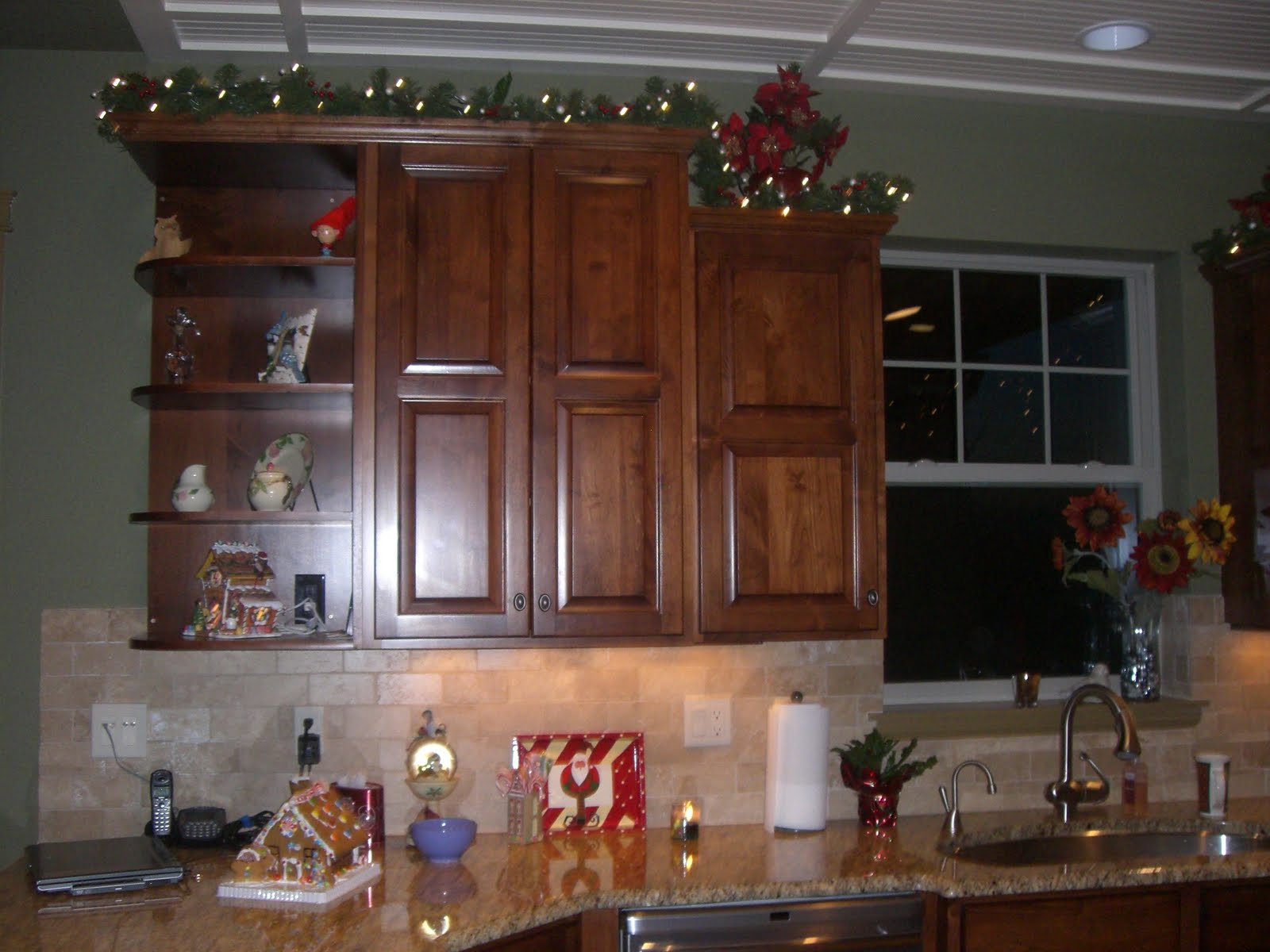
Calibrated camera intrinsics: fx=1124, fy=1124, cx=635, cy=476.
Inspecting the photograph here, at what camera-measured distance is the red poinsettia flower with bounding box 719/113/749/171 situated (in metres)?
2.67

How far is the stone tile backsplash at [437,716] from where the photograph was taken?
263 centimetres

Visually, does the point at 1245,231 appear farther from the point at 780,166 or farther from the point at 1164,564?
the point at 780,166

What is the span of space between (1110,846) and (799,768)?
2.85 ft

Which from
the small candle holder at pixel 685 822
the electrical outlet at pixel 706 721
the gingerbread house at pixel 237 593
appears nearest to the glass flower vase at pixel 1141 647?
the electrical outlet at pixel 706 721

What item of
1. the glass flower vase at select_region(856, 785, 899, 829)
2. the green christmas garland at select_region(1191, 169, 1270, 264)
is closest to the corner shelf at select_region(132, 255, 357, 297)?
the glass flower vase at select_region(856, 785, 899, 829)

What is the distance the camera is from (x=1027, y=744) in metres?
3.01

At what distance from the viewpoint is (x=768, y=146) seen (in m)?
2.67

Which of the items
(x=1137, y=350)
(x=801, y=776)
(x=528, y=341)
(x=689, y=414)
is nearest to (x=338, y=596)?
(x=528, y=341)

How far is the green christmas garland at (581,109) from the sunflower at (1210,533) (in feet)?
3.97

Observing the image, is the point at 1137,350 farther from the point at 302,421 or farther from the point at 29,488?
the point at 29,488

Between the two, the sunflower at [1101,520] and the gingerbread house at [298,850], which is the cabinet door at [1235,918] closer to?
the sunflower at [1101,520]

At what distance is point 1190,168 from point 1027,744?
5.62 ft

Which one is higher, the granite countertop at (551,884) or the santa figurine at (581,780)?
the santa figurine at (581,780)

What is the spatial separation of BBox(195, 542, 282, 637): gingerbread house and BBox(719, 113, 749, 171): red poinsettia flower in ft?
4.77
